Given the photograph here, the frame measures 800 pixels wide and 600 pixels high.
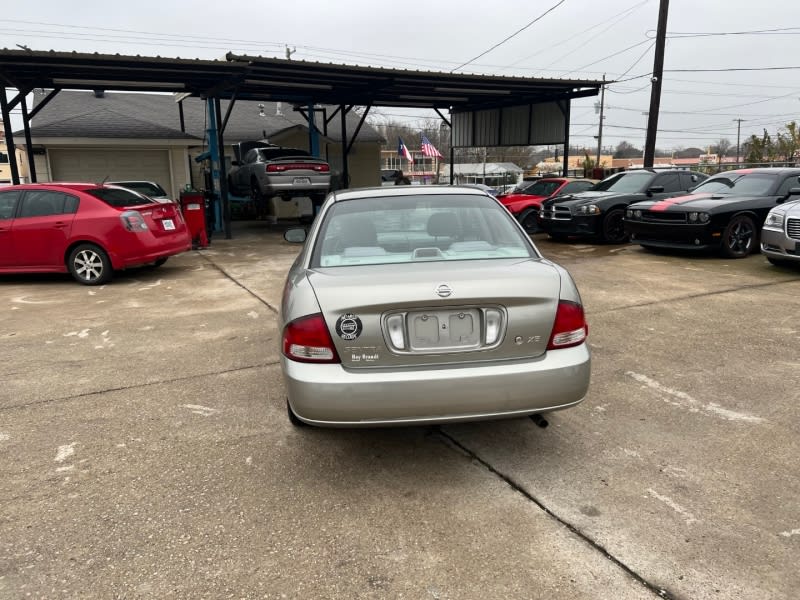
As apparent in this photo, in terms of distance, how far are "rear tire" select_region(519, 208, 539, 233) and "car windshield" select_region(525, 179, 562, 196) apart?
1.76ft

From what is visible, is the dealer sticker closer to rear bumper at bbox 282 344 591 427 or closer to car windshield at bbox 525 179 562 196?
rear bumper at bbox 282 344 591 427

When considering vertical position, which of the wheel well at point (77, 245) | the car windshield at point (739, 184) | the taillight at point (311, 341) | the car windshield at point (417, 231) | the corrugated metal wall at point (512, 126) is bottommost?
the wheel well at point (77, 245)

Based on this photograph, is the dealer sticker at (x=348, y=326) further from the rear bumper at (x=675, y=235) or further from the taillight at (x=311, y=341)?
the rear bumper at (x=675, y=235)

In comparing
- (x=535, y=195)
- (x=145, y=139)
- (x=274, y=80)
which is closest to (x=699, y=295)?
(x=535, y=195)

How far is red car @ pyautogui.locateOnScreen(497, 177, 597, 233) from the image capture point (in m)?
13.6

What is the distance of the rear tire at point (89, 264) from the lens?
8.12 metres

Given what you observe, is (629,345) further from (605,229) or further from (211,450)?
(605,229)

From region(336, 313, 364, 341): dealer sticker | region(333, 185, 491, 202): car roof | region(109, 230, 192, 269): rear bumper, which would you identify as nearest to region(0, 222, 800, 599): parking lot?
region(336, 313, 364, 341): dealer sticker

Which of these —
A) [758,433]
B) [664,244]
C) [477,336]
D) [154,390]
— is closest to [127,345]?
[154,390]

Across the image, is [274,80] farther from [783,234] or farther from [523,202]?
[783,234]

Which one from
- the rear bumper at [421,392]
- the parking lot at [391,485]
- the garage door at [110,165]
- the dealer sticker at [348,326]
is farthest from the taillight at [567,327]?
the garage door at [110,165]

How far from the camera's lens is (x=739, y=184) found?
10258 mm

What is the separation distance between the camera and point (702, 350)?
4.96m

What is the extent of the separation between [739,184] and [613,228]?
91.4 inches
